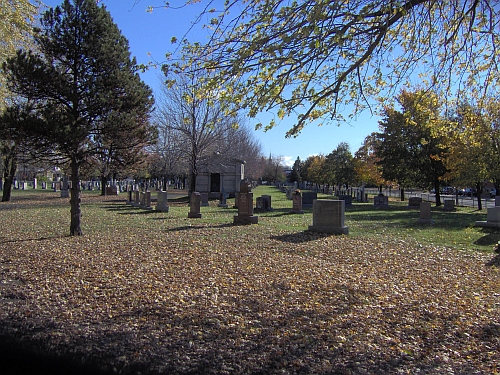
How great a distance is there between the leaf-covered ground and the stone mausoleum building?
26.2 meters

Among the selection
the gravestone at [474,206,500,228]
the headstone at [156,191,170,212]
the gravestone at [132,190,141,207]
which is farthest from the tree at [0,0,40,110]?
the gravestone at [474,206,500,228]

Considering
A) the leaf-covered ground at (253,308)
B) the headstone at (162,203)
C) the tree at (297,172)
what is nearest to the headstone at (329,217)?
the leaf-covered ground at (253,308)

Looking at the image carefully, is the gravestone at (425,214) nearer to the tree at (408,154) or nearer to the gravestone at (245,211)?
the gravestone at (245,211)

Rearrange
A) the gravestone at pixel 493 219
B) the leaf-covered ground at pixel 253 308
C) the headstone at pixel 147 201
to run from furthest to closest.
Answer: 1. the headstone at pixel 147 201
2. the gravestone at pixel 493 219
3. the leaf-covered ground at pixel 253 308

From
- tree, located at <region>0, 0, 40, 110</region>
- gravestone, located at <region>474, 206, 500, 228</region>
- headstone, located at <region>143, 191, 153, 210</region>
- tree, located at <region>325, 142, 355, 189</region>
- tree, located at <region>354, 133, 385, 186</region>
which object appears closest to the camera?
tree, located at <region>0, 0, 40, 110</region>

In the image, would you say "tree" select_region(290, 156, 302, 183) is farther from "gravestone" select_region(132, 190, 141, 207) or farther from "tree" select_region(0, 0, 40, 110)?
"tree" select_region(0, 0, 40, 110)

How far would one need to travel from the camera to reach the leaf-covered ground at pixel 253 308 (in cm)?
399

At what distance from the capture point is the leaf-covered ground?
3.99m

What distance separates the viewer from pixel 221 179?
3684 cm

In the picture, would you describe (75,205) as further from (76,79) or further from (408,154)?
(408,154)

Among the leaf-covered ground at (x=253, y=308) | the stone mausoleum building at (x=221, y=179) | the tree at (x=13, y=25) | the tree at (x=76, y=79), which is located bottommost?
the leaf-covered ground at (x=253, y=308)

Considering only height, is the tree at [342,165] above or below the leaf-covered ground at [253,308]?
above

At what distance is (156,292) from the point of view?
20.1 feet

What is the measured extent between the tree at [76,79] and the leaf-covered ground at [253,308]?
125 inches
